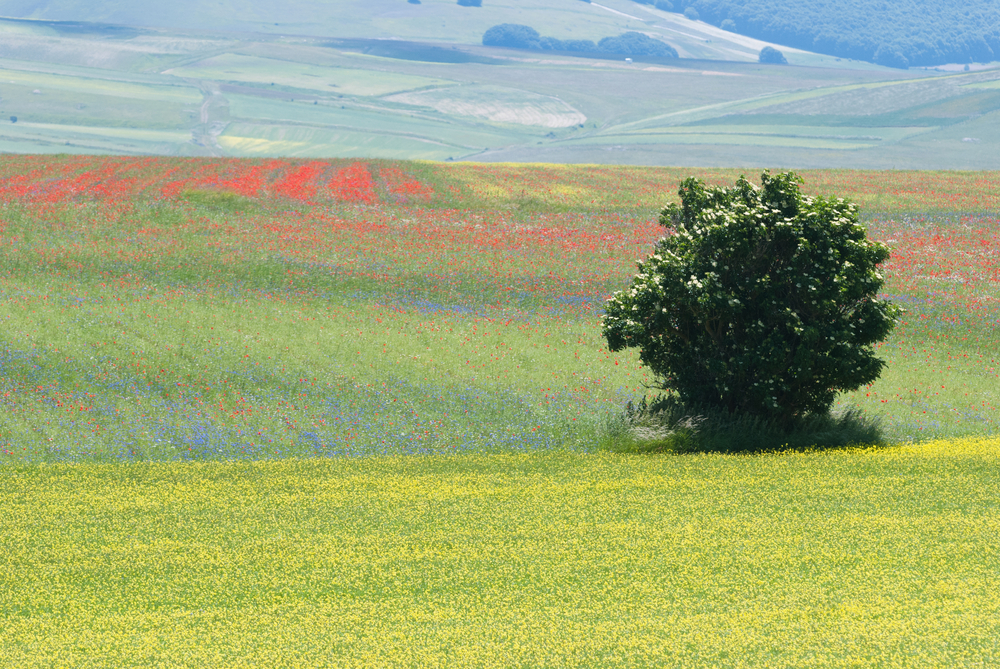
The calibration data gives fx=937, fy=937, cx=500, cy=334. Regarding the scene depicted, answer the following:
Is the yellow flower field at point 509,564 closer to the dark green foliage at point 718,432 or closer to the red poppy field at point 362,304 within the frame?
the dark green foliage at point 718,432

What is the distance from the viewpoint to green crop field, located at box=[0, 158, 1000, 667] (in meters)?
12.3

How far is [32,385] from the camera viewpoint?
96.5 ft

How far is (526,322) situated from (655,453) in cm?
1533

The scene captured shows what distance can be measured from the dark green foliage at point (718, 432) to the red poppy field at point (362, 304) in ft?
4.79

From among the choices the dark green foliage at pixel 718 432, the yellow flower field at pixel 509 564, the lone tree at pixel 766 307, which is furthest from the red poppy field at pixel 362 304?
the yellow flower field at pixel 509 564

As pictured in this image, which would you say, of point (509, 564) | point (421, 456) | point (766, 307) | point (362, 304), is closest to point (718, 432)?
point (766, 307)

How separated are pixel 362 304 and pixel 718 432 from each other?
19.8 metres

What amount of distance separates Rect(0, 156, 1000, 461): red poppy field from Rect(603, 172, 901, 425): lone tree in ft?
11.7

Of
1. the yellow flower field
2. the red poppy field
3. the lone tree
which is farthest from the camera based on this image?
the red poppy field

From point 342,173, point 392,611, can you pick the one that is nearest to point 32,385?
point 392,611

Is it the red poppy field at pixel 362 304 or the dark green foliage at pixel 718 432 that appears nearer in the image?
the dark green foliage at pixel 718 432

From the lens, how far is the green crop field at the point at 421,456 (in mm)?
12297

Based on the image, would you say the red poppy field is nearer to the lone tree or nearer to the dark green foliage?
the dark green foliage

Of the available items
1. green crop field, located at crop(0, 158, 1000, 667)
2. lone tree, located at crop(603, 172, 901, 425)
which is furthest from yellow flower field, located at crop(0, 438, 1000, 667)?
lone tree, located at crop(603, 172, 901, 425)
